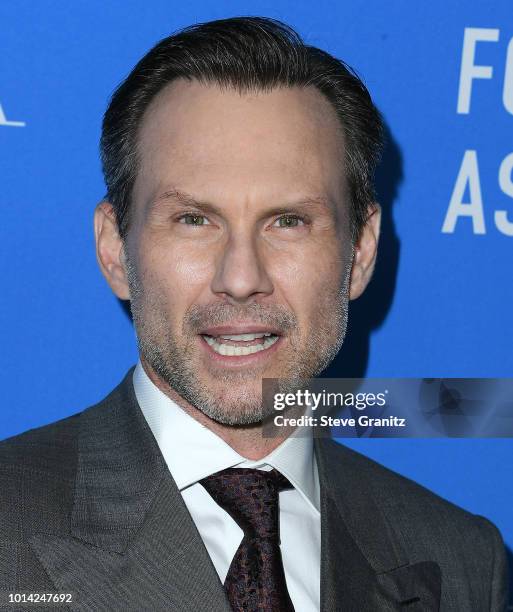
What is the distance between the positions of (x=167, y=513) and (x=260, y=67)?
1050 mm

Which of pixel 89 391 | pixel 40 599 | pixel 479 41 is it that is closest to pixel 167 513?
pixel 40 599

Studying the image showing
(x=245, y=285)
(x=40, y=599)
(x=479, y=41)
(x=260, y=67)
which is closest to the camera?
(x=40, y=599)

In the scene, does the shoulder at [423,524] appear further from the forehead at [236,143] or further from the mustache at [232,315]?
the forehead at [236,143]

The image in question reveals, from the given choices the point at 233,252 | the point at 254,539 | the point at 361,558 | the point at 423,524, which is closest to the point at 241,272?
the point at 233,252

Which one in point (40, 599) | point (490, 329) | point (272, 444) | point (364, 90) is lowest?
point (40, 599)

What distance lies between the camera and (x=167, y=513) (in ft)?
6.88

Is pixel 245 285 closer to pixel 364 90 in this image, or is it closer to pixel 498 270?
pixel 364 90

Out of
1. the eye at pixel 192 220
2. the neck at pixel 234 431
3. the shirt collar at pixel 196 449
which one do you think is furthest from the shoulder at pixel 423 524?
the eye at pixel 192 220

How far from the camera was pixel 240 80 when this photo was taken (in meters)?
2.36

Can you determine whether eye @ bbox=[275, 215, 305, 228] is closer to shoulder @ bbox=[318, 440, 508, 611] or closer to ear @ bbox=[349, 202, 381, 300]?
ear @ bbox=[349, 202, 381, 300]

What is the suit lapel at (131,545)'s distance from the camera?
1.99 meters

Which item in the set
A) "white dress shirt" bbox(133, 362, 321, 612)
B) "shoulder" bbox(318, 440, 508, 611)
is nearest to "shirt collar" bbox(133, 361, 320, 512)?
"white dress shirt" bbox(133, 362, 321, 612)

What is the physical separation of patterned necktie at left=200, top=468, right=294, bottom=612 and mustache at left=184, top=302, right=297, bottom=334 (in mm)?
335

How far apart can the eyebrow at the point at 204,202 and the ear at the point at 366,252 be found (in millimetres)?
297
